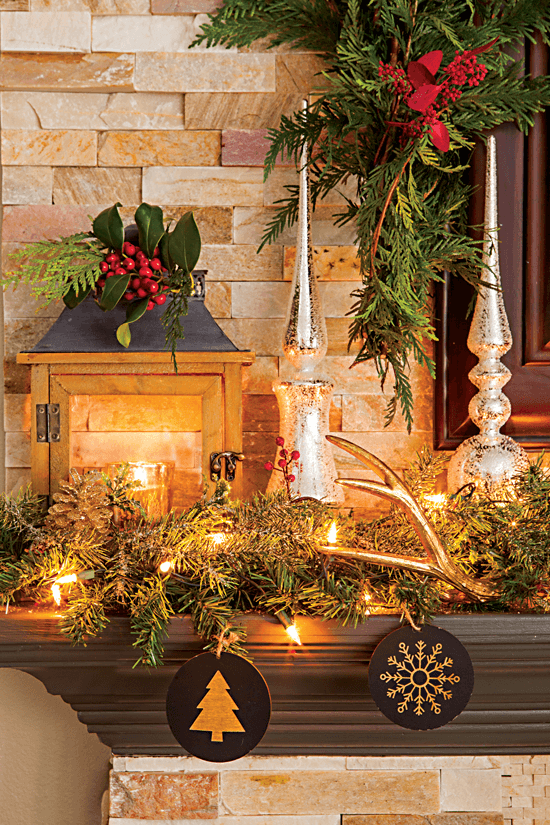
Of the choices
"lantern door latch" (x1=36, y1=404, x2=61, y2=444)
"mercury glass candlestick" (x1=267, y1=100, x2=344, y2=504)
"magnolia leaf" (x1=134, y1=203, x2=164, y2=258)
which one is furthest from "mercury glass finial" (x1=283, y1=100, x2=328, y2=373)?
"lantern door latch" (x1=36, y1=404, x2=61, y2=444)

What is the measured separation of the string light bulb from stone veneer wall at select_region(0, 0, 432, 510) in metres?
0.34

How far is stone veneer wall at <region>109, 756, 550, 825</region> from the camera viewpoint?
2.70ft

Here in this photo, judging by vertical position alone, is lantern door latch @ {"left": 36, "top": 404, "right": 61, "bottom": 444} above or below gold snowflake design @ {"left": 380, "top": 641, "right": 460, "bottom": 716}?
above

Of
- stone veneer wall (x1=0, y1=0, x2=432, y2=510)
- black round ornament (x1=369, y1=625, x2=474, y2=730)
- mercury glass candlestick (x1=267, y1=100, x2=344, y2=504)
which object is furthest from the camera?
stone veneer wall (x1=0, y1=0, x2=432, y2=510)

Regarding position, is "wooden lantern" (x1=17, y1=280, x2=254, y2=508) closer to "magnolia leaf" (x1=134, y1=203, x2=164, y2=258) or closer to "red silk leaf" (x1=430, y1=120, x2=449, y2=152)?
"magnolia leaf" (x1=134, y1=203, x2=164, y2=258)

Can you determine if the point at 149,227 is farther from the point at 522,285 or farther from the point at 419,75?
the point at 522,285

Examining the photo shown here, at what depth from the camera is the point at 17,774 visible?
0.93 m

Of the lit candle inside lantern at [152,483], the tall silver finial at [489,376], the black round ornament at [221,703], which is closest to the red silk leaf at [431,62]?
the tall silver finial at [489,376]

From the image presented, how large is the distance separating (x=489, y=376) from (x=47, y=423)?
2.26 feet

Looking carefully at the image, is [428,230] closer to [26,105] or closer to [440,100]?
[440,100]

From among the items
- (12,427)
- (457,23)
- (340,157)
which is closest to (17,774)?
(12,427)

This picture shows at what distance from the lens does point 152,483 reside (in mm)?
874

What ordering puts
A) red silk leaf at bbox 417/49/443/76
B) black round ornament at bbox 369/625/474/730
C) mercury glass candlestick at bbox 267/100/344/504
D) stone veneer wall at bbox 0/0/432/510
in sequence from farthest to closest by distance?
stone veneer wall at bbox 0/0/432/510 < mercury glass candlestick at bbox 267/100/344/504 < red silk leaf at bbox 417/49/443/76 < black round ornament at bbox 369/625/474/730

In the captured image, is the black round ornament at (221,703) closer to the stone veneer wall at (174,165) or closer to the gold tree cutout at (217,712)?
the gold tree cutout at (217,712)
